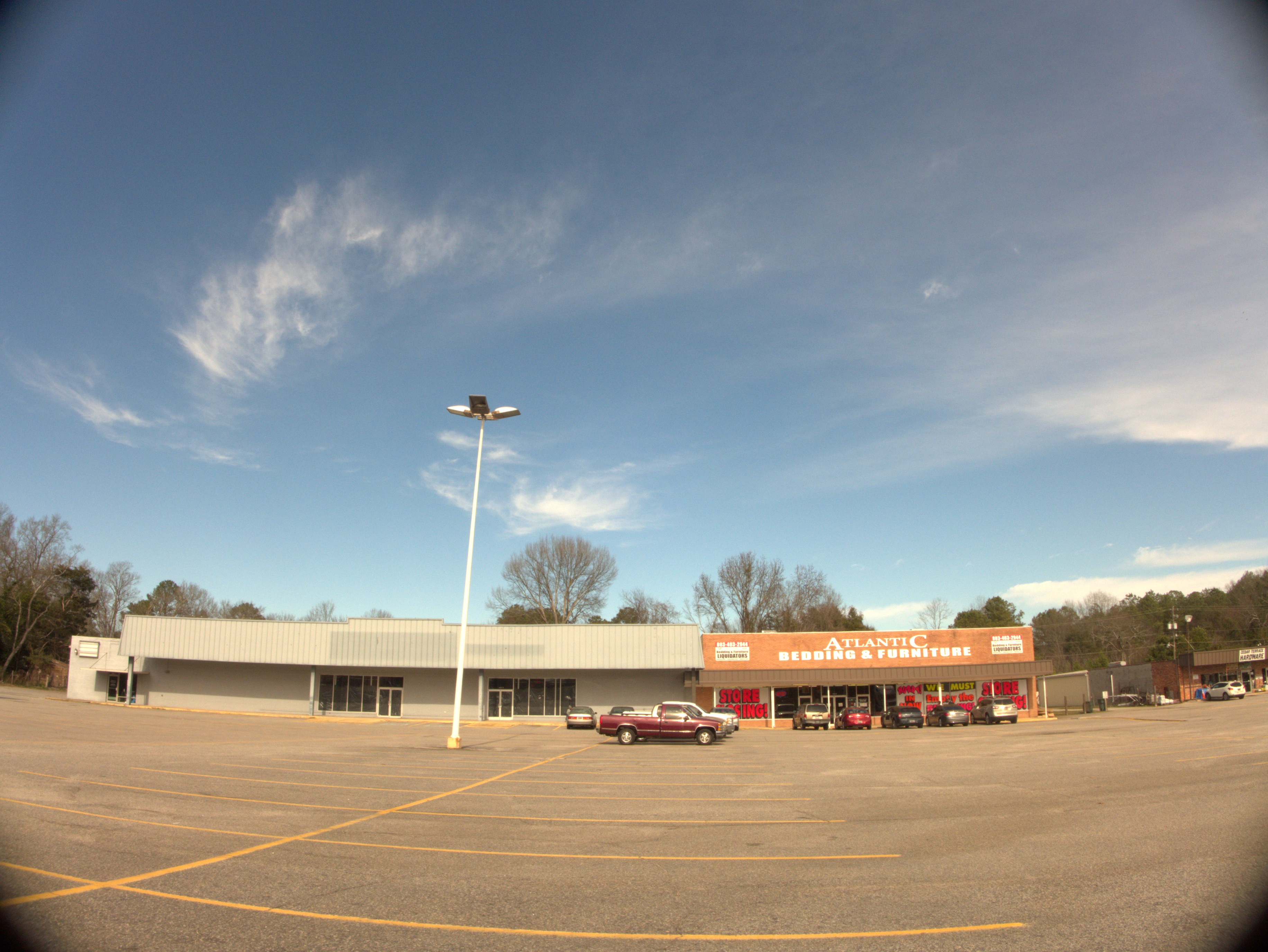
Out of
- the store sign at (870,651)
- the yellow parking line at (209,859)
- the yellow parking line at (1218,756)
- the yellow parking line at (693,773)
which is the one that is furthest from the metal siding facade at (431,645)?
the yellow parking line at (209,859)

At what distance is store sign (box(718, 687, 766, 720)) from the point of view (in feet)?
145

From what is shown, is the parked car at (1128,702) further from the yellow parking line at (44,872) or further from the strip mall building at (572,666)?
the yellow parking line at (44,872)

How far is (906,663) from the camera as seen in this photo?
45000 millimetres

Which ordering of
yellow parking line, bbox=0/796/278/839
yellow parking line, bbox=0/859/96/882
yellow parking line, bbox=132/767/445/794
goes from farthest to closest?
yellow parking line, bbox=132/767/445/794
yellow parking line, bbox=0/796/278/839
yellow parking line, bbox=0/859/96/882

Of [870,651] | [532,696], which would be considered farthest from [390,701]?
[870,651]

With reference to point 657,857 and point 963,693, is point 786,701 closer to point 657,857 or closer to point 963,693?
point 963,693

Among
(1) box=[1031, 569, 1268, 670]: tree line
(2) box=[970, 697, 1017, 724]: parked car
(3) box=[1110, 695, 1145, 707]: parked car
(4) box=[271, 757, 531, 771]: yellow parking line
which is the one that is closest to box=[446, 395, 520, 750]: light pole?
(4) box=[271, 757, 531, 771]: yellow parking line

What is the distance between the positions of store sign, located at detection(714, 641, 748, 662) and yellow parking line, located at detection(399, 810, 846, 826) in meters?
34.2

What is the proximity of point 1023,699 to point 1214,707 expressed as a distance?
480 inches

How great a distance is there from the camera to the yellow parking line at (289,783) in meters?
13.9

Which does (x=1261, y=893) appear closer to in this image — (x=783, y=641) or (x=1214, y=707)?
(x=783, y=641)

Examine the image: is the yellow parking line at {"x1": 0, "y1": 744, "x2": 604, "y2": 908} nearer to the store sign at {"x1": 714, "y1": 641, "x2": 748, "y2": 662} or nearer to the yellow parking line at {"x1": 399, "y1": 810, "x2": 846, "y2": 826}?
the yellow parking line at {"x1": 399, "y1": 810, "x2": 846, "y2": 826}

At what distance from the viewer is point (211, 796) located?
1250 centimetres

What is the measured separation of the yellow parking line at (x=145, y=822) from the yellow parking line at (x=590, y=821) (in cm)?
256
